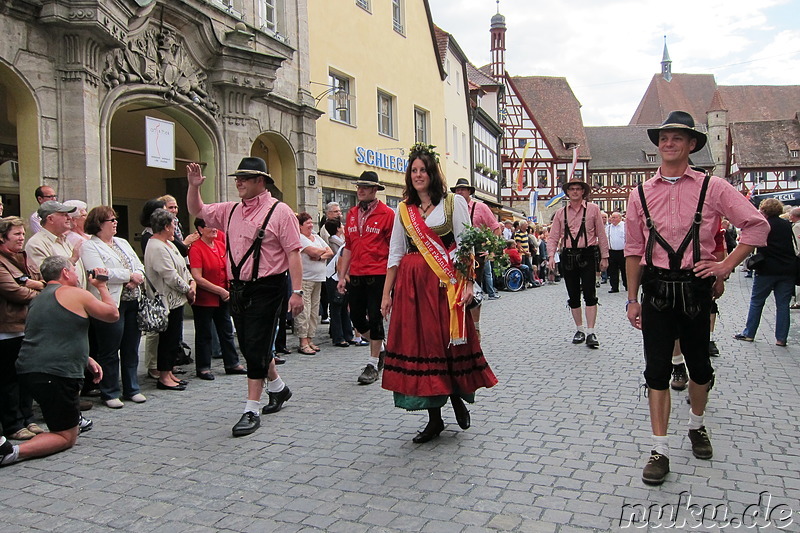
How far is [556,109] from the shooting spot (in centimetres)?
6888

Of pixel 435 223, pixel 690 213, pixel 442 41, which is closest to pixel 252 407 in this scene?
pixel 435 223

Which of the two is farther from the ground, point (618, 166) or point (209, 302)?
point (618, 166)

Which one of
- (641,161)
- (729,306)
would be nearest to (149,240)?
(729,306)

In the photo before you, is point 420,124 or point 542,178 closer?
point 420,124

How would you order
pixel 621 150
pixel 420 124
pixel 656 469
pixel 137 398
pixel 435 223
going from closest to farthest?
pixel 656 469
pixel 435 223
pixel 137 398
pixel 420 124
pixel 621 150

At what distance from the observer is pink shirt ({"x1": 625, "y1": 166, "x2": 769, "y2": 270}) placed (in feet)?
12.9

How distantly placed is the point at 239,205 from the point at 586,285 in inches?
190

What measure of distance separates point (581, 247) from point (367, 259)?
9.73 feet

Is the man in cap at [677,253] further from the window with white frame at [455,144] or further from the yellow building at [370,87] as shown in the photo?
the window with white frame at [455,144]

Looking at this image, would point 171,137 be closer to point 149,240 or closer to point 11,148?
point 11,148

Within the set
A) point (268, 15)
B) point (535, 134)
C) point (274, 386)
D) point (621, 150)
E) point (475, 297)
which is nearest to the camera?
point (475, 297)

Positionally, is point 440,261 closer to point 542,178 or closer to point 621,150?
point 542,178

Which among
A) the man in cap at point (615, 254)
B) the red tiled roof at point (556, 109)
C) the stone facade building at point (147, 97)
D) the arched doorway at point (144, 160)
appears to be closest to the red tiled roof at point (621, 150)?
the red tiled roof at point (556, 109)

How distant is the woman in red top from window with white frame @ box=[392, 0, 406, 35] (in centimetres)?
1644
